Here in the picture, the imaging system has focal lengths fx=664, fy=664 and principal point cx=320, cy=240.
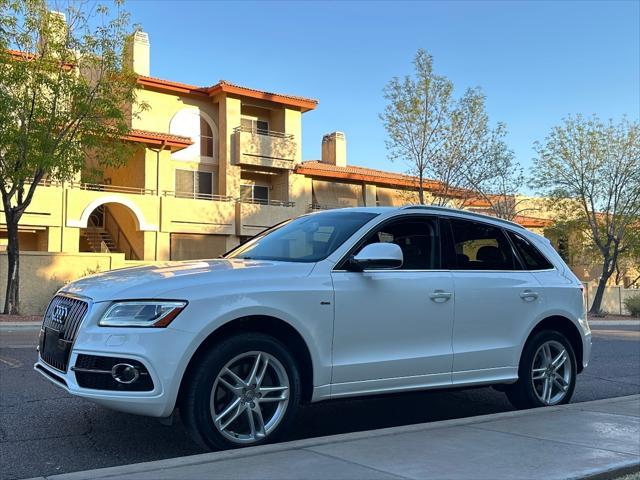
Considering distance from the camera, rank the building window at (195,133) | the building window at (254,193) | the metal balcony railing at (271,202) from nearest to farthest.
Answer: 1. the building window at (195,133)
2. the metal balcony railing at (271,202)
3. the building window at (254,193)

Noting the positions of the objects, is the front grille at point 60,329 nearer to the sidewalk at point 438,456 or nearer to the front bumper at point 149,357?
the front bumper at point 149,357

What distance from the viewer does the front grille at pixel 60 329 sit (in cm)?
452

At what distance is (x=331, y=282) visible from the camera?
5.03 meters

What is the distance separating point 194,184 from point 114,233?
4556 mm

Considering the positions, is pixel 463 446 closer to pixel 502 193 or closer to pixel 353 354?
pixel 353 354

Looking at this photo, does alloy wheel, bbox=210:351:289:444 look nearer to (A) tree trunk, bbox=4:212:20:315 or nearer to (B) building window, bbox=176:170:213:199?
(A) tree trunk, bbox=4:212:20:315

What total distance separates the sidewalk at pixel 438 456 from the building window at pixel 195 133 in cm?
2808

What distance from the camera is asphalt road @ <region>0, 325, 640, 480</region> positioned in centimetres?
464

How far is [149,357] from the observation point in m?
4.22

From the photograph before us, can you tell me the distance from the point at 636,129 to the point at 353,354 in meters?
31.2

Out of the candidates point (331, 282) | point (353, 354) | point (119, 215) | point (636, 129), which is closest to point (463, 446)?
point (353, 354)

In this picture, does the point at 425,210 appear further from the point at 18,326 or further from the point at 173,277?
the point at 18,326

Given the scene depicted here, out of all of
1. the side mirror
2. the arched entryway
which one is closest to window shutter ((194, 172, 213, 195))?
the arched entryway

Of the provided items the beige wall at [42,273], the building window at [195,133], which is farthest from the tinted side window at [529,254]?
the building window at [195,133]
